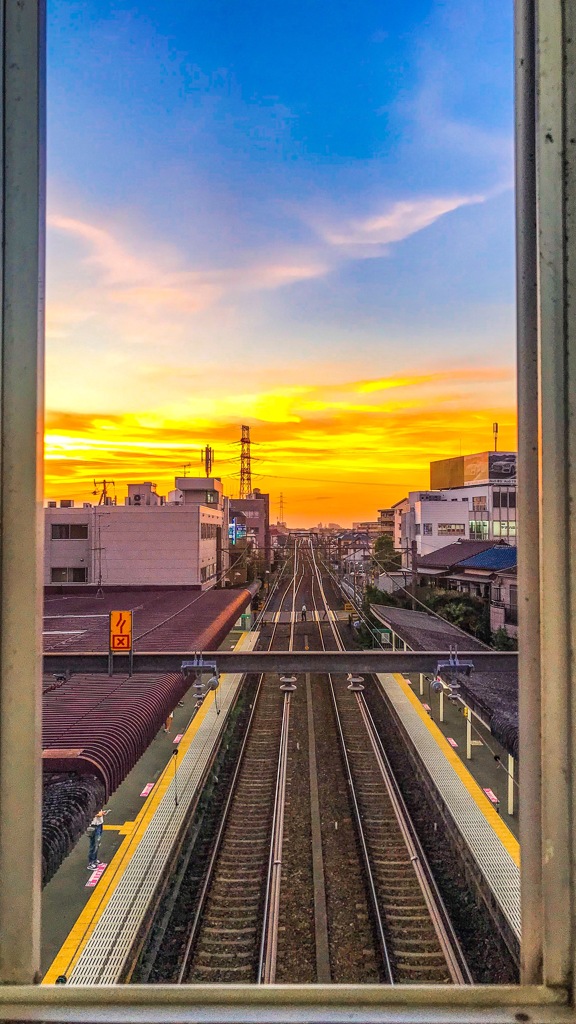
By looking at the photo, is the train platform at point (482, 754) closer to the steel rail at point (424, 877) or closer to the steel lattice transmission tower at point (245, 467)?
the steel rail at point (424, 877)

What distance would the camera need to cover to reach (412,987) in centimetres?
81

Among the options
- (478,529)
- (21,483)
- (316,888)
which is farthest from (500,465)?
(21,483)

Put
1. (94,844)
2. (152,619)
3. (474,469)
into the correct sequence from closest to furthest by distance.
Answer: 1. (94,844)
2. (152,619)
3. (474,469)

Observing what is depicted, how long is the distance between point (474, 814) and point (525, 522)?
6600 mm

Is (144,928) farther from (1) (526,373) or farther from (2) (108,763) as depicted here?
(1) (526,373)

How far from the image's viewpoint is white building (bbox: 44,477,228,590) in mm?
19094

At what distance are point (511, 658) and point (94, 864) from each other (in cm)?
486

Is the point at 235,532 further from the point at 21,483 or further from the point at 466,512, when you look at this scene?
the point at 21,483

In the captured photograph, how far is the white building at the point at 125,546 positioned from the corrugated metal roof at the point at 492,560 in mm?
9256

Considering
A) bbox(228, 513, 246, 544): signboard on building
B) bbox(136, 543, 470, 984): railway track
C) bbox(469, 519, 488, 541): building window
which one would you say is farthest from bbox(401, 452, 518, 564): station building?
bbox(136, 543, 470, 984): railway track

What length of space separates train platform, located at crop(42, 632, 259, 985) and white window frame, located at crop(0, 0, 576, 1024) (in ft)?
9.78

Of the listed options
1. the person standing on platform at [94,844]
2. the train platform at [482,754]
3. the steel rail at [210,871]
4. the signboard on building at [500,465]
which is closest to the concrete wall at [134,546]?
the steel rail at [210,871]

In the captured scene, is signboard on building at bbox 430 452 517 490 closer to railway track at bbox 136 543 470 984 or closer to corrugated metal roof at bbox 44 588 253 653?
corrugated metal roof at bbox 44 588 253 653

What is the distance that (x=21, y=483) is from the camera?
94 centimetres
